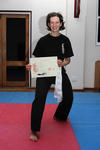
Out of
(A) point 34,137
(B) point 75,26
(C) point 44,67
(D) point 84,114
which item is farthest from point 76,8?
(A) point 34,137

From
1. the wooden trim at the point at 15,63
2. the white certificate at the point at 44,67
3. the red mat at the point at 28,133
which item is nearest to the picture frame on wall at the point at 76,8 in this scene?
the wooden trim at the point at 15,63

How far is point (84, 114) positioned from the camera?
4.14 meters

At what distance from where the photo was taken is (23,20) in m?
6.77

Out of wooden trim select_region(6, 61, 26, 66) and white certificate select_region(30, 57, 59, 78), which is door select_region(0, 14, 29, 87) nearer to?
wooden trim select_region(6, 61, 26, 66)

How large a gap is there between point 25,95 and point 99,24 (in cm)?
310

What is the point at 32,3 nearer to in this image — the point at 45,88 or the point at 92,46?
the point at 92,46

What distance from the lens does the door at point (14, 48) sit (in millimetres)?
6766

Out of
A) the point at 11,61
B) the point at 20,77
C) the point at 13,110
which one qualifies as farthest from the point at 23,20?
the point at 13,110

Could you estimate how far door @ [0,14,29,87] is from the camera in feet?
22.2

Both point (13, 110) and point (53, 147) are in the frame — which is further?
point (13, 110)

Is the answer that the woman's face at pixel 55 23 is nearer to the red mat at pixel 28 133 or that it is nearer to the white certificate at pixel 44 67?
the white certificate at pixel 44 67

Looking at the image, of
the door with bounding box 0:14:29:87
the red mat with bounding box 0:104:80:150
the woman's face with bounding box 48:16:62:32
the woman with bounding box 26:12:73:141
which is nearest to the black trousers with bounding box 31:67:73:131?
the woman with bounding box 26:12:73:141

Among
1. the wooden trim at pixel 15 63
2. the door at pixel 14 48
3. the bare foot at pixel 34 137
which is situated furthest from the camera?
the wooden trim at pixel 15 63

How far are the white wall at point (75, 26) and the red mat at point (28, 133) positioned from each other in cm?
270
